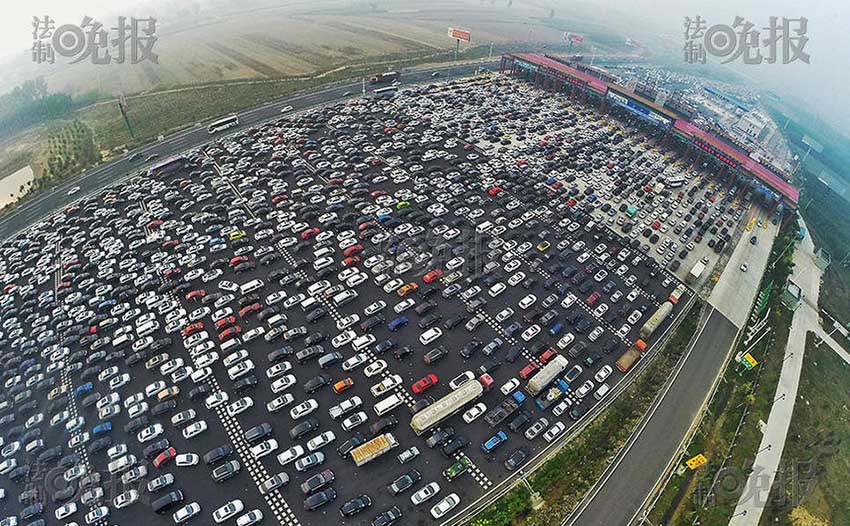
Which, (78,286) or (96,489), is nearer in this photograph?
(96,489)

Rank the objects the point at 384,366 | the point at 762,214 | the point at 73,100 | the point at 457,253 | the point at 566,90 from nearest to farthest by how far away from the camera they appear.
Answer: the point at 384,366
the point at 457,253
the point at 762,214
the point at 566,90
the point at 73,100

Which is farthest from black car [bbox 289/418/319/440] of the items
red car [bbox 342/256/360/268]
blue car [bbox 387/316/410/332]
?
red car [bbox 342/256/360/268]

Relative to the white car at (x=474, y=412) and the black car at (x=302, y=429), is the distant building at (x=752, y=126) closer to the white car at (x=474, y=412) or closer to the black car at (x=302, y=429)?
the white car at (x=474, y=412)

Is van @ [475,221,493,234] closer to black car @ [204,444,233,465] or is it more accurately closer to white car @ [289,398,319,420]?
white car @ [289,398,319,420]

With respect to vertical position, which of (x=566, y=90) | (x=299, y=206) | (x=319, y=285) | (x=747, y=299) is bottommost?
(x=747, y=299)

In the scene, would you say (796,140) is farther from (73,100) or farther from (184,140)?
(73,100)

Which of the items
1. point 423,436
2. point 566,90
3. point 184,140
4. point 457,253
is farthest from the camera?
point 566,90

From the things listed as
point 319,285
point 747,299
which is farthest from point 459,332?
point 747,299
